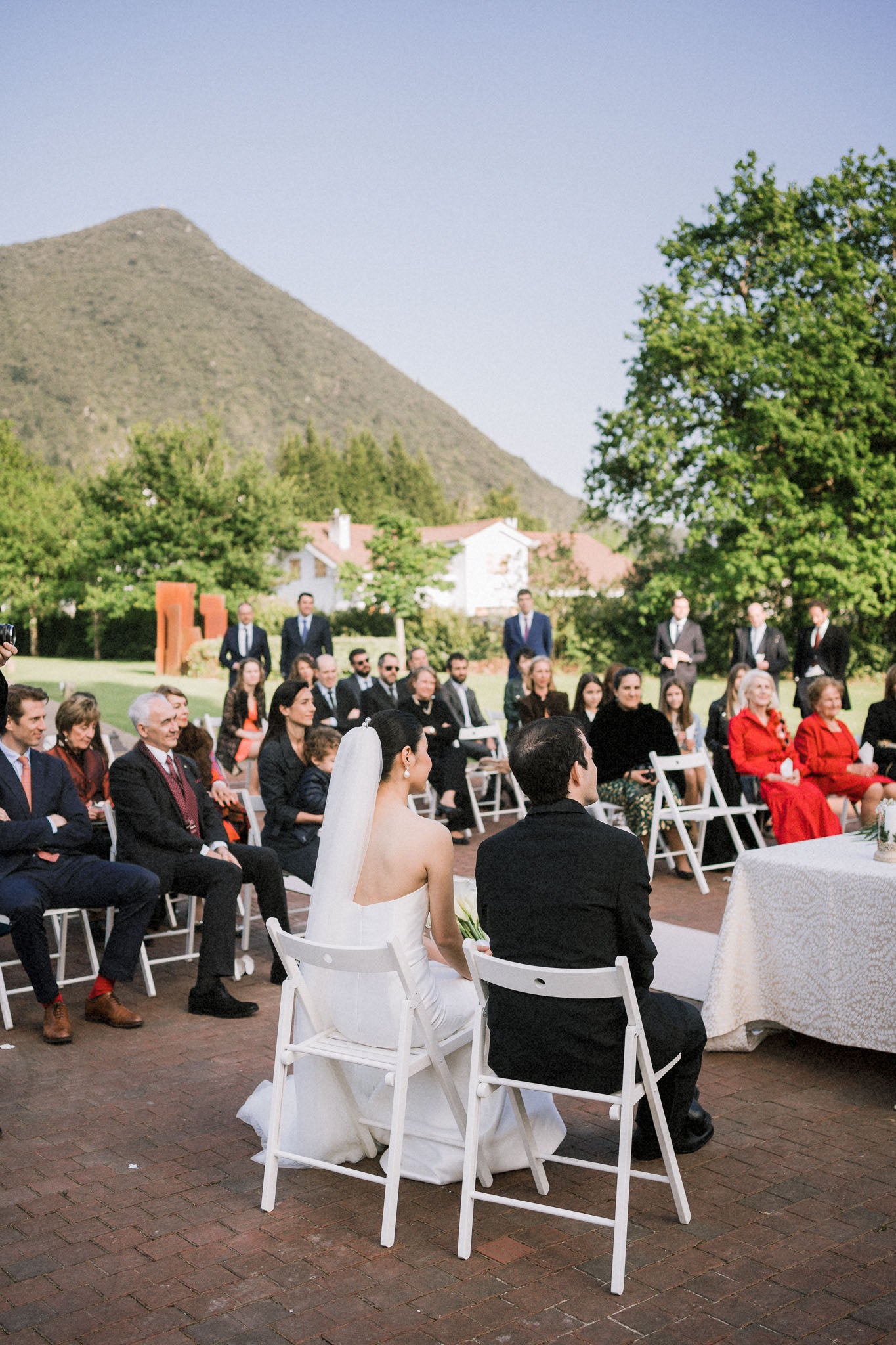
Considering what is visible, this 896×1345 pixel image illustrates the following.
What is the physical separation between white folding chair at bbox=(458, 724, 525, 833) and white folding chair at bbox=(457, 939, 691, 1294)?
6.94 m

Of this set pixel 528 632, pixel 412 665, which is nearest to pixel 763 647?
pixel 528 632

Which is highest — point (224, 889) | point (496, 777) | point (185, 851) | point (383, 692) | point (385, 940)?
point (383, 692)

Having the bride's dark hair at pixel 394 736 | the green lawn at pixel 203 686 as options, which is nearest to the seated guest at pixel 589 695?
the bride's dark hair at pixel 394 736

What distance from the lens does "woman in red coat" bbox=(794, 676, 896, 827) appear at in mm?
8359

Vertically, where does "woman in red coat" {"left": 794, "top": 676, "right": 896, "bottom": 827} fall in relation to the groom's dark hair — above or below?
below

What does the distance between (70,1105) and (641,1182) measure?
2.27 m

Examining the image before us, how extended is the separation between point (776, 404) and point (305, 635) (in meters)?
16.3

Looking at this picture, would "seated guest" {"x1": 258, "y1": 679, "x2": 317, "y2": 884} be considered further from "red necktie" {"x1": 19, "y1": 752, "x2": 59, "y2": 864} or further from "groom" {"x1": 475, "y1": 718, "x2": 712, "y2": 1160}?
"groom" {"x1": 475, "y1": 718, "x2": 712, "y2": 1160}

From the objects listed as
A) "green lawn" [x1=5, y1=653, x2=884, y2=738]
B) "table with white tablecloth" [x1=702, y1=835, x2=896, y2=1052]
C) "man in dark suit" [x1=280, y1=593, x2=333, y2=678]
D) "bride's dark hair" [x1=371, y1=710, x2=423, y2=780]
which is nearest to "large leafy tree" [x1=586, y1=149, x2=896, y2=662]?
"green lawn" [x1=5, y1=653, x2=884, y2=738]

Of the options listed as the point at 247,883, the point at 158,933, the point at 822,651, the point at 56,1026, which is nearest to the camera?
the point at 56,1026

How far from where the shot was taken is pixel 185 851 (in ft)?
20.7

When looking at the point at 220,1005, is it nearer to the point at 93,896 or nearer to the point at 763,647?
the point at 93,896

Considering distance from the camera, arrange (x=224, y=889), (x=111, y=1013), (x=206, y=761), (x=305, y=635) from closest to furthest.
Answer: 1. (x=111, y=1013)
2. (x=224, y=889)
3. (x=206, y=761)
4. (x=305, y=635)

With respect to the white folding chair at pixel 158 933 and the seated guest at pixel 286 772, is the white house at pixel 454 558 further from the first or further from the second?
the white folding chair at pixel 158 933
